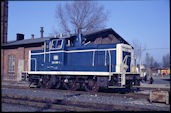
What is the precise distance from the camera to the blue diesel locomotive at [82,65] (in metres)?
11.6

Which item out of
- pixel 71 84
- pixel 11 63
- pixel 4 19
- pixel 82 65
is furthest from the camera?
pixel 4 19

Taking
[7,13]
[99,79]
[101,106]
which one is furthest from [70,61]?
[7,13]

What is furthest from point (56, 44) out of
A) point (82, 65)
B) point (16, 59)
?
point (16, 59)

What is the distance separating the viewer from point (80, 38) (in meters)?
13.2

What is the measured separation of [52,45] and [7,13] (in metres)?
20.6

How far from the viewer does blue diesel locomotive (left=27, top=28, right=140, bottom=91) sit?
1155cm

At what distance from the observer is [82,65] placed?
41.2ft

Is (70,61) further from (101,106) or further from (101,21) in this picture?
(101,21)

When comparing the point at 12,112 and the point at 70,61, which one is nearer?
the point at 12,112

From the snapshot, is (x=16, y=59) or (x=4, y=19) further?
(x=4, y=19)

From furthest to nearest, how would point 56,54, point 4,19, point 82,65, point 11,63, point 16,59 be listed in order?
point 4,19, point 11,63, point 16,59, point 56,54, point 82,65

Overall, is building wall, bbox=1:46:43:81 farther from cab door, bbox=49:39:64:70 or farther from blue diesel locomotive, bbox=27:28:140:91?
cab door, bbox=49:39:64:70

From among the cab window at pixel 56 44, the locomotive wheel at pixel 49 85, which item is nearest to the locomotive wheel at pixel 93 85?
the locomotive wheel at pixel 49 85

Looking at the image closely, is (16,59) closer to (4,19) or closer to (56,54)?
(4,19)
